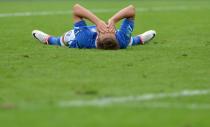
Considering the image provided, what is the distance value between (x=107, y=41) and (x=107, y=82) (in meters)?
3.18

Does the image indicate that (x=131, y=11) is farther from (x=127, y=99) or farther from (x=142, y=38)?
(x=127, y=99)

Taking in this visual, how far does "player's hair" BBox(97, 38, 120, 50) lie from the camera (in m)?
14.1

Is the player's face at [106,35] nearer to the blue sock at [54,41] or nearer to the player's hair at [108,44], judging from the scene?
the player's hair at [108,44]

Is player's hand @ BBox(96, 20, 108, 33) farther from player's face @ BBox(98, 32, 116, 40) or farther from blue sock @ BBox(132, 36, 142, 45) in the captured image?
blue sock @ BBox(132, 36, 142, 45)

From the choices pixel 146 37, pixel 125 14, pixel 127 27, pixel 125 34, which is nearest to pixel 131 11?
pixel 125 14

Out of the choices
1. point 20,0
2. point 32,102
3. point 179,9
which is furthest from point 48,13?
point 32,102

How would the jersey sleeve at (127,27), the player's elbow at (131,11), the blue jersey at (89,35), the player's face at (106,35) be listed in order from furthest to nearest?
the player's elbow at (131,11) → the jersey sleeve at (127,27) → the blue jersey at (89,35) → the player's face at (106,35)

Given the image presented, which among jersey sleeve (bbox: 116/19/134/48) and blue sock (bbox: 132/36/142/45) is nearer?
jersey sleeve (bbox: 116/19/134/48)

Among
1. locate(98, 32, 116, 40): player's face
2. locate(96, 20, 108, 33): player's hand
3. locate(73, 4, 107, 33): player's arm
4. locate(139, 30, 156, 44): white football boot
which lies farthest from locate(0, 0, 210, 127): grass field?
locate(73, 4, 107, 33): player's arm

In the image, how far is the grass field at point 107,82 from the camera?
8688 millimetres

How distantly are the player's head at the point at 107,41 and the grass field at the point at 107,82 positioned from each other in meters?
0.18

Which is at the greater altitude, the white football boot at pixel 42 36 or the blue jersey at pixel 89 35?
the blue jersey at pixel 89 35

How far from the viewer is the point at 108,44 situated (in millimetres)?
14156

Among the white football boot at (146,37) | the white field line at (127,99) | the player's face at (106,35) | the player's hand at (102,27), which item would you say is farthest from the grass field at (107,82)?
the player's hand at (102,27)
